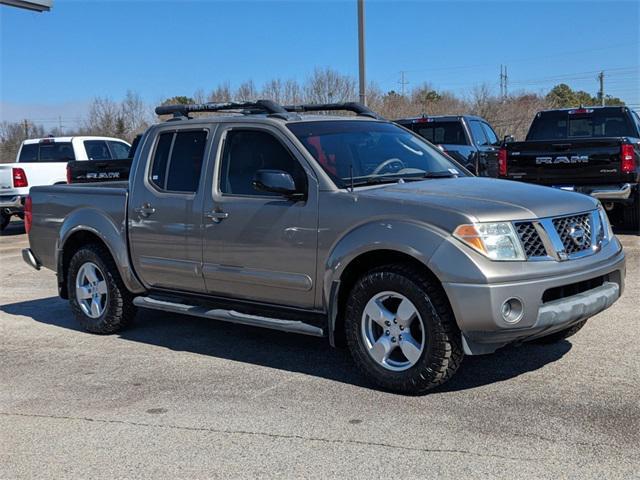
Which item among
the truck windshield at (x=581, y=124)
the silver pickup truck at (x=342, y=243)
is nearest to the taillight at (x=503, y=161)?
the truck windshield at (x=581, y=124)

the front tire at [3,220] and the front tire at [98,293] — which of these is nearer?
the front tire at [98,293]

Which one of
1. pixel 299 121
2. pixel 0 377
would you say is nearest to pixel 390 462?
pixel 299 121

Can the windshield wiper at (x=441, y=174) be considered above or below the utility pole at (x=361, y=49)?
below

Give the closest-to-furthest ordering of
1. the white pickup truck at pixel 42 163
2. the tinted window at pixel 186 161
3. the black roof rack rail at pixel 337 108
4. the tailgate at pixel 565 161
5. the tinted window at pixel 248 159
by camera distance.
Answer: the tinted window at pixel 248 159, the tinted window at pixel 186 161, the black roof rack rail at pixel 337 108, the tailgate at pixel 565 161, the white pickup truck at pixel 42 163

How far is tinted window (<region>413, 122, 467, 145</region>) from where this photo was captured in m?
14.8

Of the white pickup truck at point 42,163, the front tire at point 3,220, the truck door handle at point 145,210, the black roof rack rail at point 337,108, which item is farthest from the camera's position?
the front tire at point 3,220

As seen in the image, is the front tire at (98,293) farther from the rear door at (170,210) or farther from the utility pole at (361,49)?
the utility pole at (361,49)

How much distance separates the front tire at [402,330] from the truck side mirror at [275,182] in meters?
A: 0.85

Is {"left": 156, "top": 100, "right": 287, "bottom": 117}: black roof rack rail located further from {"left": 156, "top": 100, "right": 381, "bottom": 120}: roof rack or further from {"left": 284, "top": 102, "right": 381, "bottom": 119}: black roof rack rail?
{"left": 284, "top": 102, "right": 381, "bottom": 119}: black roof rack rail

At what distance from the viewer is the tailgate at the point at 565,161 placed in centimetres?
1096

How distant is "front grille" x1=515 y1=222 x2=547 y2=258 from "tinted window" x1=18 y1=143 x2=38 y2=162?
607 inches

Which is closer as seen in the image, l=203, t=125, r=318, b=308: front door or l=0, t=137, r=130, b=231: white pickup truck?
l=203, t=125, r=318, b=308: front door

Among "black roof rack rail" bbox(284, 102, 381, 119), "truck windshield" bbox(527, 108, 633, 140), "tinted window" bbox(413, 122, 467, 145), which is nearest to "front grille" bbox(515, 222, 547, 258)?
"black roof rack rail" bbox(284, 102, 381, 119)

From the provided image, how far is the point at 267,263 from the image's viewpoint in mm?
5648
